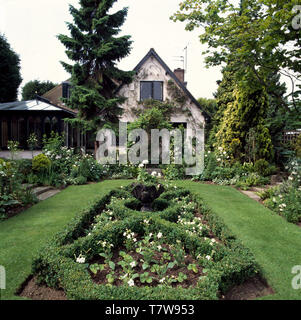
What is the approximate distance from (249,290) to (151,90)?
12589 millimetres

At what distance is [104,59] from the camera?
1086 cm

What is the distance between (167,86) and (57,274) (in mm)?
12666

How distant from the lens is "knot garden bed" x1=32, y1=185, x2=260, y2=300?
2234 mm

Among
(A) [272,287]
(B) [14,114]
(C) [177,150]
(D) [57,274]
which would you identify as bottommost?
(A) [272,287]

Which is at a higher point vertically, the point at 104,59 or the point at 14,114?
the point at 104,59

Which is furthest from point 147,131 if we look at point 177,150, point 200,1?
point 200,1

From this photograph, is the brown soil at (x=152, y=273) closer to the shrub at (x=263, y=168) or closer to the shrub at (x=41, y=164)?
the shrub at (x=41, y=164)

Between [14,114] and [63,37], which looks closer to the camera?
[63,37]

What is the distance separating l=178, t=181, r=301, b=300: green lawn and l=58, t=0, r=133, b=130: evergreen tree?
21.1 feet

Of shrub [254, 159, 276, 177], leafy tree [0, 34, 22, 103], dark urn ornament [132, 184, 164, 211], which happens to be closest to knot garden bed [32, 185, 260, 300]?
dark urn ornament [132, 184, 164, 211]

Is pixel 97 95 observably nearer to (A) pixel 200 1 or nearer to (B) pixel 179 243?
(A) pixel 200 1

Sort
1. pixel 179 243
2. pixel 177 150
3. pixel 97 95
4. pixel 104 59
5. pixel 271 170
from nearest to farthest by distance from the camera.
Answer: pixel 179 243, pixel 271 170, pixel 177 150, pixel 97 95, pixel 104 59

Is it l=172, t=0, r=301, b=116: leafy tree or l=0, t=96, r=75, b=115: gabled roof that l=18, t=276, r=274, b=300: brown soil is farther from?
l=0, t=96, r=75, b=115: gabled roof

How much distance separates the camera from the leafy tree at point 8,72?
19572 mm
